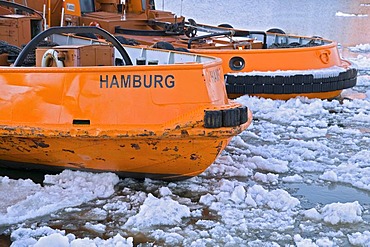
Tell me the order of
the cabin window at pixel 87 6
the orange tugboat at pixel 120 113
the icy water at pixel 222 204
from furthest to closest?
the cabin window at pixel 87 6 < the orange tugboat at pixel 120 113 < the icy water at pixel 222 204

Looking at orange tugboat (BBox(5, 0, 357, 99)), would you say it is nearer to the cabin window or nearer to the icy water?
the cabin window

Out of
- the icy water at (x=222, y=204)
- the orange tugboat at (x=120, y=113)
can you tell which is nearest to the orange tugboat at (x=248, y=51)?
the icy water at (x=222, y=204)

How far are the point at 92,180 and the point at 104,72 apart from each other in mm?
1037

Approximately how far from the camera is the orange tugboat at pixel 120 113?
5375mm

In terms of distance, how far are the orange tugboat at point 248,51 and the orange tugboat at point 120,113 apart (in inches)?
155

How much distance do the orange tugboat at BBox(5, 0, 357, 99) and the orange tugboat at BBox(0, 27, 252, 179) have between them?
3933 mm

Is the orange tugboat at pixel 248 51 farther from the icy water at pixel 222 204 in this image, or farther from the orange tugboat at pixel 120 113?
the orange tugboat at pixel 120 113

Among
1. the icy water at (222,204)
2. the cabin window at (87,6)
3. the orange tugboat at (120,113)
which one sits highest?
the cabin window at (87,6)

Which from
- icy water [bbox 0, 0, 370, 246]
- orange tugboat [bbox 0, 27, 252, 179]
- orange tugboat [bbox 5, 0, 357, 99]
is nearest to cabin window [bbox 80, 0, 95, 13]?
orange tugboat [bbox 5, 0, 357, 99]

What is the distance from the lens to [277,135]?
8.05 m

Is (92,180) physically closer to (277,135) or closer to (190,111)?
(190,111)

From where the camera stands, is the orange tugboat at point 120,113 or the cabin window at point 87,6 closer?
the orange tugboat at point 120,113

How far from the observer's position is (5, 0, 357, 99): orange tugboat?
973cm

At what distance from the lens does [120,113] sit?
5426mm
